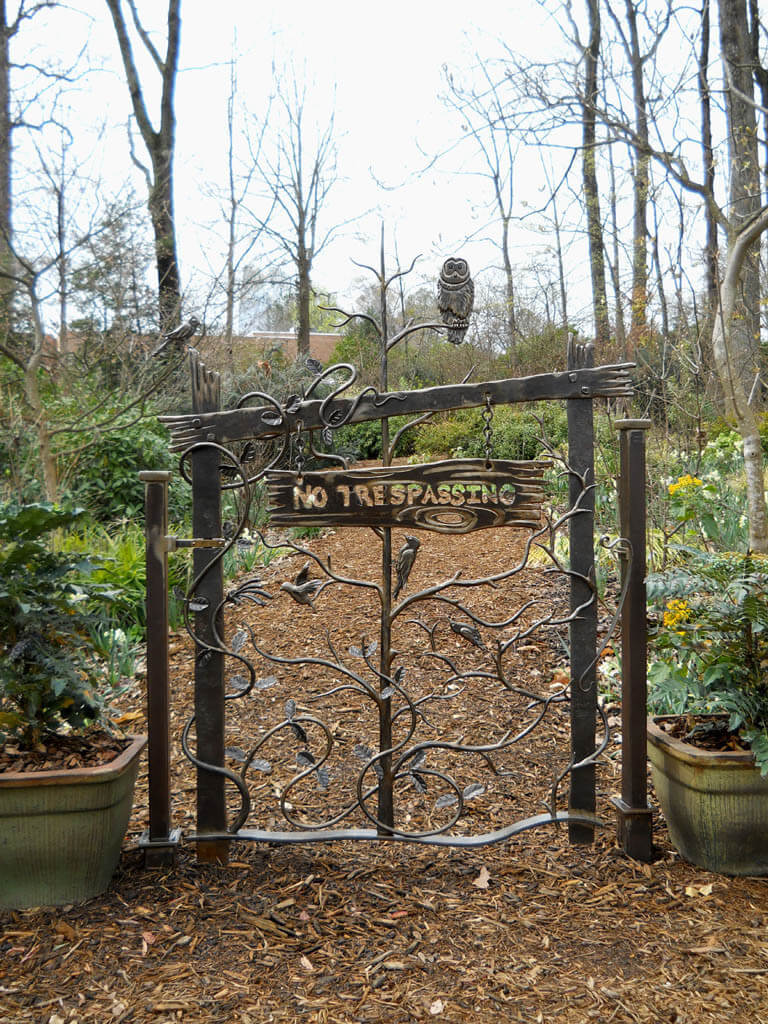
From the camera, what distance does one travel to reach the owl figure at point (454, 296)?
241 cm

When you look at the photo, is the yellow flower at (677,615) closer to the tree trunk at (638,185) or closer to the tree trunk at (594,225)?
the tree trunk at (638,185)

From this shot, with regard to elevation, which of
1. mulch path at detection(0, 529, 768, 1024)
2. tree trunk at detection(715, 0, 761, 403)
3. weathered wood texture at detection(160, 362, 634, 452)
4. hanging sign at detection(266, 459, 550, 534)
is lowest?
mulch path at detection(0, 529, 768, 1024)

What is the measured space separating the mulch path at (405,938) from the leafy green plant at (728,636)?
51cm

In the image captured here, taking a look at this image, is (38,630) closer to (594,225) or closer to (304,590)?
(304,590)

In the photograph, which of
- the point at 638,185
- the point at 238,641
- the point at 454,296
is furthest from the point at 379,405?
the point at 638,185

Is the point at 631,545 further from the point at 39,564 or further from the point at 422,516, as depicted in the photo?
the point at 39,564

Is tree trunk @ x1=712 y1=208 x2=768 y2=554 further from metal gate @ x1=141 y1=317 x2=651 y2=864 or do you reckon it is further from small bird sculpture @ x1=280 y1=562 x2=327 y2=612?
small bird sculpture @ x1=280 y1=562 x2=327 y2=612

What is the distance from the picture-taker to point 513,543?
7195 mm

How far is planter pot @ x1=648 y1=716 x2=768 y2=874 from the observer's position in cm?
234

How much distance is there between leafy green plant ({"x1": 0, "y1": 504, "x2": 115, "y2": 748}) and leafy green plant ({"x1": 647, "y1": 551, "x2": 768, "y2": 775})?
1.79m

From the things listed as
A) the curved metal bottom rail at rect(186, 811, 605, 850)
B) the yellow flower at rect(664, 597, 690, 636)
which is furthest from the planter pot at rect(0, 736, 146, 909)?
the yellow flower at rect(664, 597, 690, 636)

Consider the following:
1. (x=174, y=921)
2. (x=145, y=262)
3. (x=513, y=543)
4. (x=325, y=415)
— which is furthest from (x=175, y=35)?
(x=174, y=921)

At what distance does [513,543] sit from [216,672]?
504cm

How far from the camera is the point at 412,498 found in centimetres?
239
